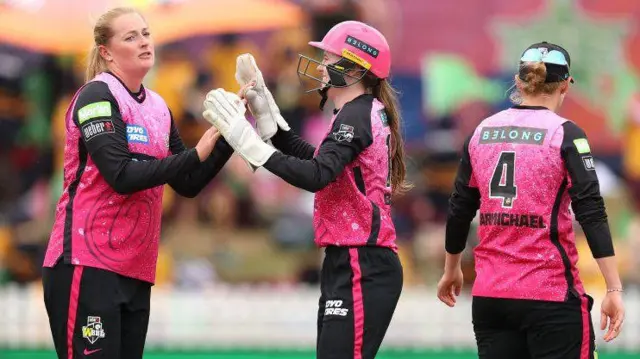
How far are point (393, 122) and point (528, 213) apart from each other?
2.59 feet

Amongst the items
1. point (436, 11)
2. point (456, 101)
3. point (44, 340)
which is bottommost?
point (44, 340)

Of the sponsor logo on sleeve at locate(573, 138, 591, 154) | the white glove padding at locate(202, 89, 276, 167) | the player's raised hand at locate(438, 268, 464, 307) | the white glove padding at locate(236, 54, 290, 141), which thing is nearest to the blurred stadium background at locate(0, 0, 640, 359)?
the player's raised hand at locate(438, 268, 464, 307)

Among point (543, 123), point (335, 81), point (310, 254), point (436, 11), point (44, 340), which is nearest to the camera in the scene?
point (543, 123)

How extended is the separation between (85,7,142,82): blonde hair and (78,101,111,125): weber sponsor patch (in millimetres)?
275

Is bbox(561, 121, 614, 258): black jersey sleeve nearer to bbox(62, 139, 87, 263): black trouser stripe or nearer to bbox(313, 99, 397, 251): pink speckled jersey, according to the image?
bbox(313, 99, 397, 251): pink speckled jersey

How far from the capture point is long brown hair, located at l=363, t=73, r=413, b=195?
5.43 metres

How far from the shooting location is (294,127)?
11.2m

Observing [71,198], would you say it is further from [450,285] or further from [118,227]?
[450,285]

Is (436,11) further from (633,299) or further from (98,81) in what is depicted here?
(98,81)

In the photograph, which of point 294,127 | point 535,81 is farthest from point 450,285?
point 294,127

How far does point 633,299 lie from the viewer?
10.3 meters

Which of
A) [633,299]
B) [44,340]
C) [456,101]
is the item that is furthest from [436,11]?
[44,340]

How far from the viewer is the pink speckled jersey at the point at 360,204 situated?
521 cm

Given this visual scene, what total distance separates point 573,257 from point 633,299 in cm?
551
